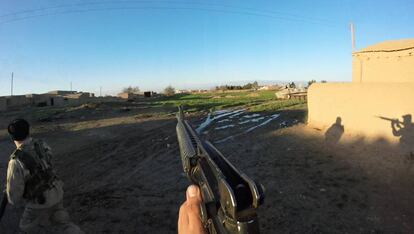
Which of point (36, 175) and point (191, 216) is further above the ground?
point (191, 216)

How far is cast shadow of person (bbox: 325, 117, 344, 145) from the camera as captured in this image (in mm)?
10568

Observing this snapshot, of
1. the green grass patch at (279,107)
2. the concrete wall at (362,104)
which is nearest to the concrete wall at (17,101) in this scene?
the green grass patch at (279,107)

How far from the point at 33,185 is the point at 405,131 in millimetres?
8109

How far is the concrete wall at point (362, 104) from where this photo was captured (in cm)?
855

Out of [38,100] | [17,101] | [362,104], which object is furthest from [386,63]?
[38,100]

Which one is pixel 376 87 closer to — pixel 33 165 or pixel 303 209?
pixel 303 209

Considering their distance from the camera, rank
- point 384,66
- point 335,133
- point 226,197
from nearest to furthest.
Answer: point 226,197 < point 335,133 < point 384,66

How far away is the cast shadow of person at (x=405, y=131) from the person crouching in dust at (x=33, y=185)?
7619mm

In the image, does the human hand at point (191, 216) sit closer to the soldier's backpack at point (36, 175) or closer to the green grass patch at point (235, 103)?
the soldier's backpack at point (36, 175)

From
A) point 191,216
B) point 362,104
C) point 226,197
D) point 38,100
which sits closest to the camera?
point 226,197

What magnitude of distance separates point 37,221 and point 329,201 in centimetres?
455

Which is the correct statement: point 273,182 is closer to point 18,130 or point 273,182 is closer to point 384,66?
point 18,130

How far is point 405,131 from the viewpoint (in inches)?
324

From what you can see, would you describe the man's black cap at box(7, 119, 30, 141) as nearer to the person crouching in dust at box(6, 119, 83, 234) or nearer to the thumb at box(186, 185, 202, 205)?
the person crouching in dust at box(6, 119, 83, 234)
